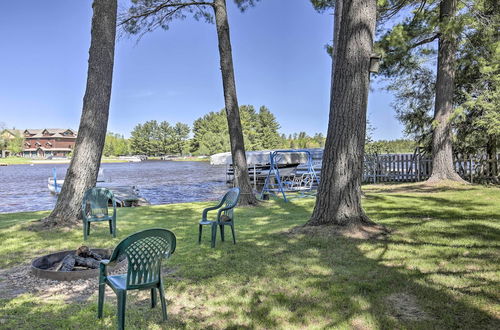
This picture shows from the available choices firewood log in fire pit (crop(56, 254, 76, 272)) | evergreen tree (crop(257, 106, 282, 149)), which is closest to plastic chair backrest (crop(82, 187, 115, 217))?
firewood log in fire pit (crop(56, 254, 76, 272))

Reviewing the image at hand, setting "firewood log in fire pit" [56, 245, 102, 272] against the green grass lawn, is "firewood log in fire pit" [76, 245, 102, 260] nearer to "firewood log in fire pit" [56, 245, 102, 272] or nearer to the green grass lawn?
"firewood log in fire pit" [56, 245, 102, 272]

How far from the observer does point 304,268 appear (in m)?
4.06

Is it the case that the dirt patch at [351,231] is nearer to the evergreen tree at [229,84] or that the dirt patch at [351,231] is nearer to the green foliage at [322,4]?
the evergreen tree at [229,84]

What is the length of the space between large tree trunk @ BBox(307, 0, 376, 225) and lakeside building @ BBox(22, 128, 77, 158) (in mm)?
112729

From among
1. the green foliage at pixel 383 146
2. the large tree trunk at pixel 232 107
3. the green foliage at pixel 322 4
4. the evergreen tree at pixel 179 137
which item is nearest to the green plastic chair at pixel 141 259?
the large tree trunk at pixel 232 107

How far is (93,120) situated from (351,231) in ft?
16.9

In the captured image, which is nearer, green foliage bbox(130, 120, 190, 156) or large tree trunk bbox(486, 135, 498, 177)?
large tree trunk bbox(486, 135, 498, 177)

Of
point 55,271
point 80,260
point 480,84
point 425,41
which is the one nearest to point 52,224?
point 80,260

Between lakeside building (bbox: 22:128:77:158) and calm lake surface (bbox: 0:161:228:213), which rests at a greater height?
lakeside building (bbox: 22:128:77:158)

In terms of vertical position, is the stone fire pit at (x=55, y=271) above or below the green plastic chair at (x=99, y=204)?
below

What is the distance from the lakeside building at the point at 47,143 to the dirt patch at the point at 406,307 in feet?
377

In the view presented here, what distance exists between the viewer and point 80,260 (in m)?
4.25

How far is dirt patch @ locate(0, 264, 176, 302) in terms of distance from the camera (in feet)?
11.6

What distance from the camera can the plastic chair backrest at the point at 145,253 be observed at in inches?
102
